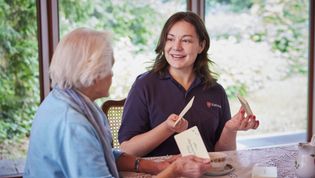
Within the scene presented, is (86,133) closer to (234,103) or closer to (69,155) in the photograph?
(69,155)

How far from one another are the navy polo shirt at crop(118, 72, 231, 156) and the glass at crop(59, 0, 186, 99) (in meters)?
0.94

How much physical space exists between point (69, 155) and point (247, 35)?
2476 mm

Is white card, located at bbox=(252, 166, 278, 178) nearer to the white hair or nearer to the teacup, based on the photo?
the teacup

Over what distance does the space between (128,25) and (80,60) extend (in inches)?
69.9

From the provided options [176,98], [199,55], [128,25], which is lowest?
[176,98]

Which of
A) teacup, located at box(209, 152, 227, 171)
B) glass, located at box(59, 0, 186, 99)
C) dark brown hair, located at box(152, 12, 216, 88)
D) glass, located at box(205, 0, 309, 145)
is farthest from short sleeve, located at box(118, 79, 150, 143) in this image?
glass, located at box(205, 0, 309, 145)

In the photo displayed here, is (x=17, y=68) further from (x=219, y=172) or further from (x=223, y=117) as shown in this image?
(x=219, y=172)

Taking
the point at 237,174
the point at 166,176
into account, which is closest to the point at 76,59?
the point at 166,176

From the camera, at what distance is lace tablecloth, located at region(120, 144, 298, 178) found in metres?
1.51

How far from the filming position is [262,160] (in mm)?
1664

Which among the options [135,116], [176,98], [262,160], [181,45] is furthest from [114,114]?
[262,160]

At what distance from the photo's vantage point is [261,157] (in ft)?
5.58

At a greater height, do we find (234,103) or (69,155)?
(69,155)

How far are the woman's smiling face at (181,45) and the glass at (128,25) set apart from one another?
956 mm
